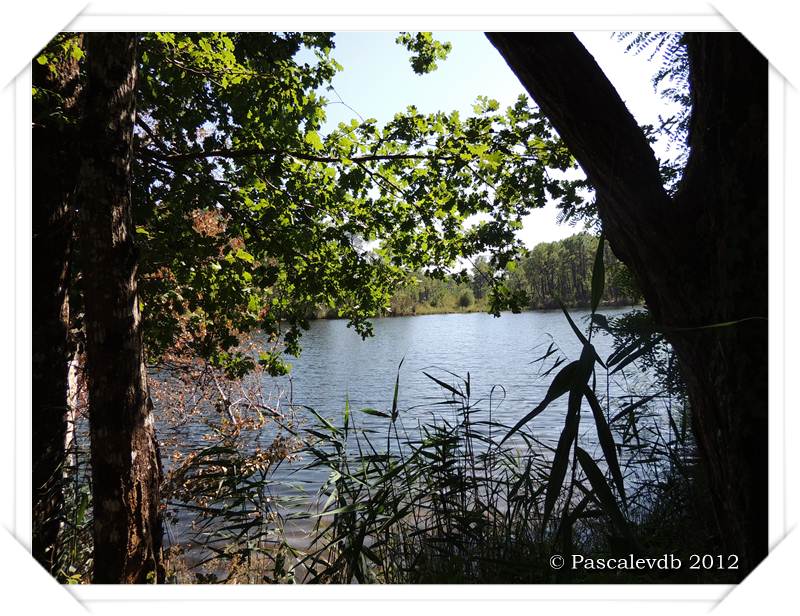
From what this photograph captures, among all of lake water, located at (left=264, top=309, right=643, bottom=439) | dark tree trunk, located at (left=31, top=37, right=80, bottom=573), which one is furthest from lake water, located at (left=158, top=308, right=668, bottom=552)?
dark tree trunk, located at (left=31, top=37, right=80, bottom=573)

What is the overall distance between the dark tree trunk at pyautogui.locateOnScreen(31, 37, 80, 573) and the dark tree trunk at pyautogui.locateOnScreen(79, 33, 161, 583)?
0.53 meters

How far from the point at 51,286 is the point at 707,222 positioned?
303cm

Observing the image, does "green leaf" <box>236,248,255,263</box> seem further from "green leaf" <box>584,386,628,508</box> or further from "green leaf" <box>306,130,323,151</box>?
"green leaf" <box>584,386,628,508</box>

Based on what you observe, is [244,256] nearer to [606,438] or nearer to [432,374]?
[606,438]

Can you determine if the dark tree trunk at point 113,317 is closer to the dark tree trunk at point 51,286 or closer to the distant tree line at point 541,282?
the dark tree trunk at point 51,286

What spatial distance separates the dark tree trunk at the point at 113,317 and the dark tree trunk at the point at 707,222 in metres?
1.63

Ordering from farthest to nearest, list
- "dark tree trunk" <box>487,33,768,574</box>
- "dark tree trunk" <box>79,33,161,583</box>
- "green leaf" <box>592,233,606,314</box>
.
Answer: "dark tree trunk" <box>79,33,161,583</box> → "green leaf" <box>592,233,606,314</box> → "dark tree trunk" <box>487,33,768,574</box>

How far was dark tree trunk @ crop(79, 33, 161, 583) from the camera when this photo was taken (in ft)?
8.44

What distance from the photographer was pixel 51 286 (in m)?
3.15

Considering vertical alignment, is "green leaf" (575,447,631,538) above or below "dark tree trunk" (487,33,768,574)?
below

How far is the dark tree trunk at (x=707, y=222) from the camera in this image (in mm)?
1840

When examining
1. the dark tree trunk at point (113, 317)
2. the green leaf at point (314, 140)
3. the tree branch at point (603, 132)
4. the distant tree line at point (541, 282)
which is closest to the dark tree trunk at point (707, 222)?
the tree branch at point (603, 132)
